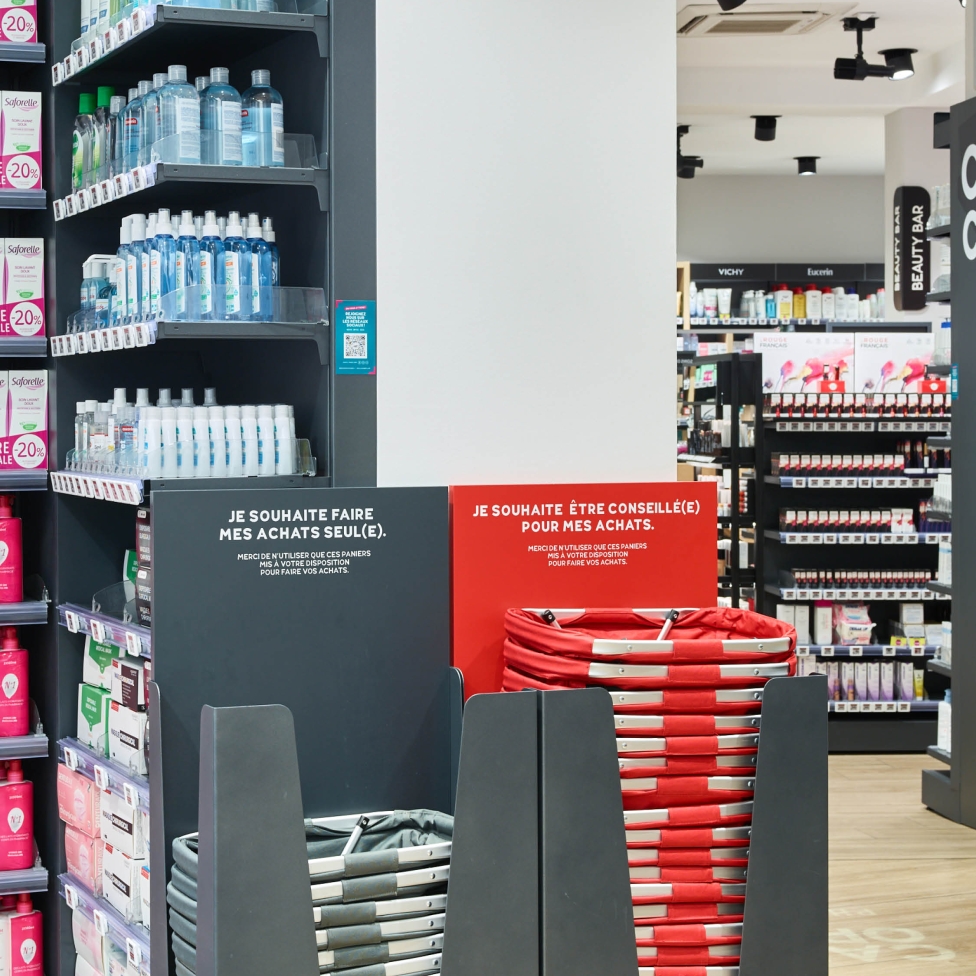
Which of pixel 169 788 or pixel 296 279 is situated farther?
pixel 296 279

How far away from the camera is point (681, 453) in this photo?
Result: 9023 mm

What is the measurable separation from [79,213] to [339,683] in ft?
5.91

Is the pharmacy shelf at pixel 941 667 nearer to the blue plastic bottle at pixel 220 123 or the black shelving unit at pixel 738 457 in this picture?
the black shelving unit at pixel 738 457

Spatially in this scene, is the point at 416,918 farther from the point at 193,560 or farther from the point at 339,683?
the point at 193,560

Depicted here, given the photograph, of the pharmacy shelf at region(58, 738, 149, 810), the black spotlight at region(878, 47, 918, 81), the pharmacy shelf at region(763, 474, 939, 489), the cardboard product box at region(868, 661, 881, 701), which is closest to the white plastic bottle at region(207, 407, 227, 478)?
the pharmacy shelf at region(58, 738, 149, 810)

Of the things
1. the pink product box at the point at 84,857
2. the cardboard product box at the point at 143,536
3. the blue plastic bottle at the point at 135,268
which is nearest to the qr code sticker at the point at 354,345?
the blue plastic bottle at the point at 135,268

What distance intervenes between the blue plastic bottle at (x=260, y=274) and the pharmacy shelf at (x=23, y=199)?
3.35 ft

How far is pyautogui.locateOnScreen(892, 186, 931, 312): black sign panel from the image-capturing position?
1101 centimetres

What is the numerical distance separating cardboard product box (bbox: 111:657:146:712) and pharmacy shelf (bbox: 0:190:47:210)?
4.56ft

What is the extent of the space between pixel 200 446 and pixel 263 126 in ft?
2.52

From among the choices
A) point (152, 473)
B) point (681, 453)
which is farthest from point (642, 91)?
point (681, 453)

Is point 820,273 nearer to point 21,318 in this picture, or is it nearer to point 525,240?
point 21,318

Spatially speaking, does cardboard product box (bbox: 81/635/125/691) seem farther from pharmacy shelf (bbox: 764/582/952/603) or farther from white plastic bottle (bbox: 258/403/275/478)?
pharmacy shelf (bbox: 764/582/952/603)

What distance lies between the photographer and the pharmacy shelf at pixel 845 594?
7.57 metres
